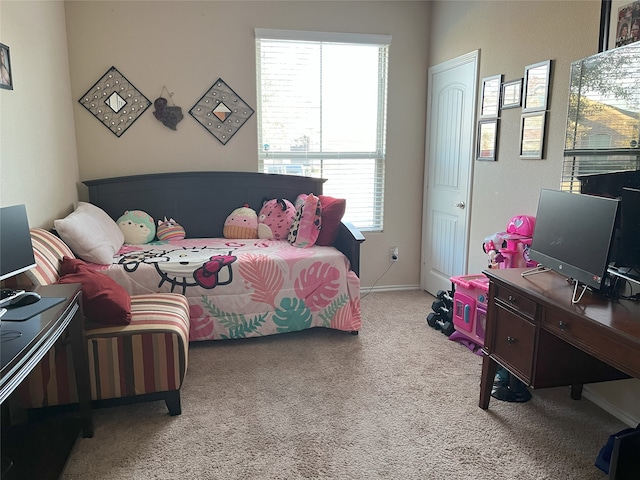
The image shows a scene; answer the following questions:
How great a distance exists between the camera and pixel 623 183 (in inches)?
84.0

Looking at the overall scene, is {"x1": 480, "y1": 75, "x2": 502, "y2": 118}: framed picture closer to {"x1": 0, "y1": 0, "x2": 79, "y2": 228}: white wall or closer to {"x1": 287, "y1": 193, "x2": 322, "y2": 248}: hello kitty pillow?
{"x1": 287, "y1": 193, "x2": 322, "y2": 248}: hello kitty pillow

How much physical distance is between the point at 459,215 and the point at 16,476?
326cm

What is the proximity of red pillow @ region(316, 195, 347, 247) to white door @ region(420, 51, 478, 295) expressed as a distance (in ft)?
3.33

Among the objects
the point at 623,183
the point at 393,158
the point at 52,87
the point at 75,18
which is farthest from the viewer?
the point at 393,158

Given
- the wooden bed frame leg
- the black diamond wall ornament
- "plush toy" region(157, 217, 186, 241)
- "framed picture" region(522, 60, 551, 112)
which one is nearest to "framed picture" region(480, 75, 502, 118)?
"framed picture" region(522, 60, 551, 112)

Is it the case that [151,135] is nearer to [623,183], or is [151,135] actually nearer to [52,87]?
[52,87]

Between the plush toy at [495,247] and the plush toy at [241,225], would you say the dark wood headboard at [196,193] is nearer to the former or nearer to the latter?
the plush toy at [241,225]

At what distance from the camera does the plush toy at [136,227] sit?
3619mm

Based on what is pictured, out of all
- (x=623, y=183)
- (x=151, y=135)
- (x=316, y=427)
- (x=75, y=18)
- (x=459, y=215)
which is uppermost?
(x=75, y=18)

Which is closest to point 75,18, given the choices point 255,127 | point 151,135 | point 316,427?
point 151,135

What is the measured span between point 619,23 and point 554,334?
1.57 meters

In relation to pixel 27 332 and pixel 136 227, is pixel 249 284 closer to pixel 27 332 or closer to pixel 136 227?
pixel 136 227

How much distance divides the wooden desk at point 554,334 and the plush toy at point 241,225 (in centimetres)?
207

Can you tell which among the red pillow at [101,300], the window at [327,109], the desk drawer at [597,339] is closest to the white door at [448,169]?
the window at [327,109]
